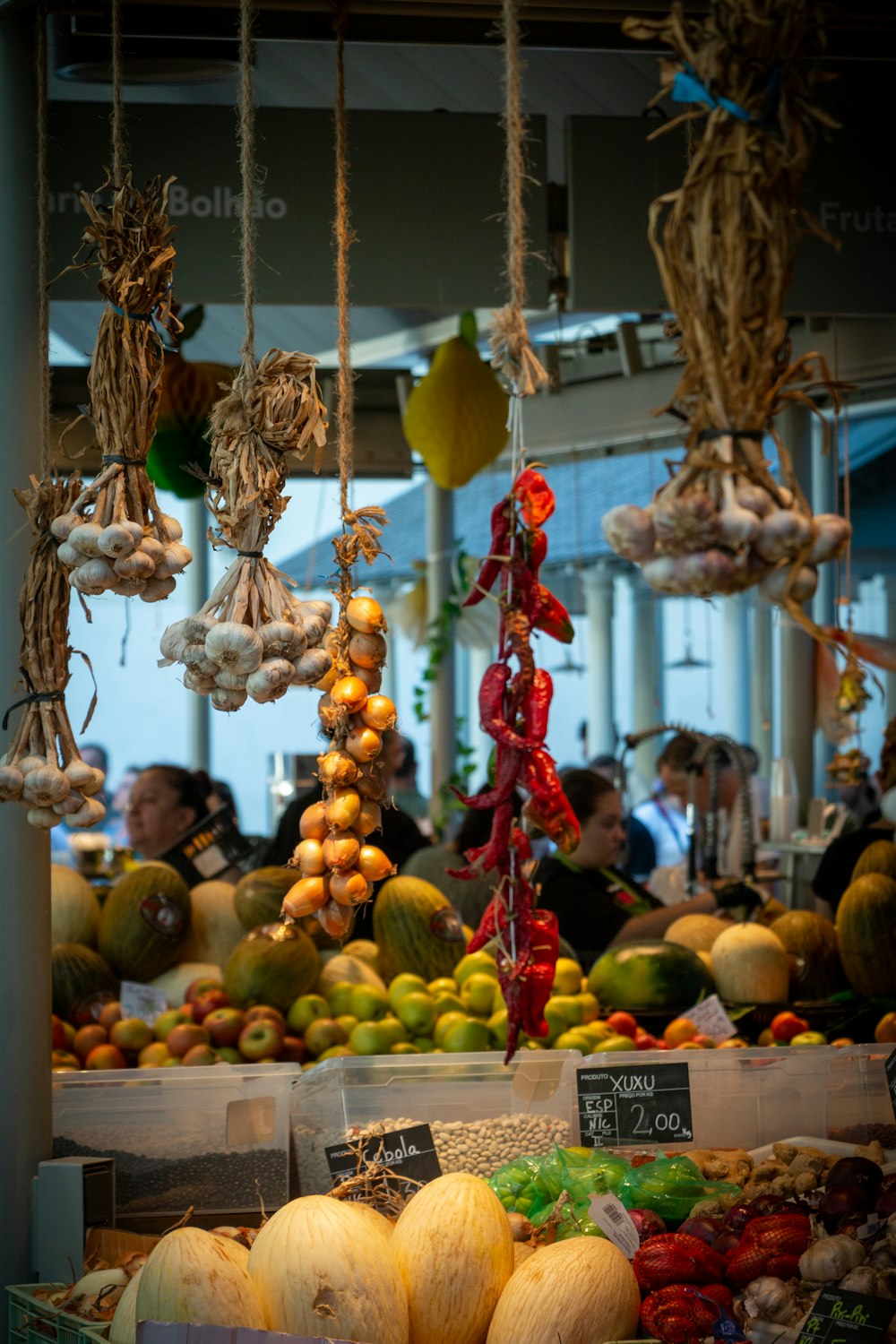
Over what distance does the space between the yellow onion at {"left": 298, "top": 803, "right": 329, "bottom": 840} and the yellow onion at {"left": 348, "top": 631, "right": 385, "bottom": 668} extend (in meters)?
0.24

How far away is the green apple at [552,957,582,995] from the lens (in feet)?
11.5

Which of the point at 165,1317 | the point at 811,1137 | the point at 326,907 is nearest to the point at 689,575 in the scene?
the point at 326,907

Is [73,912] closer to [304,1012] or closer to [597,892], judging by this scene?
[304,1012]

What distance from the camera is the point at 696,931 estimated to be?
3.98 m

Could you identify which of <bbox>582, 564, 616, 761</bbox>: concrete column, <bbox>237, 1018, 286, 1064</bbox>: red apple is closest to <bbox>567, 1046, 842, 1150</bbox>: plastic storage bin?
<bbox>237, 1018, 286, 1064</bbox>: red apple

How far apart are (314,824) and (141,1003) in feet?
4.99

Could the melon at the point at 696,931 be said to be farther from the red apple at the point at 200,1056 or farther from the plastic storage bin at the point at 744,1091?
the red apple at the point at 200,1056

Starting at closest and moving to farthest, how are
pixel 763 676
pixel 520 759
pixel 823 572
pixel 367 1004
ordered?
pixel 520 759, pixel 367 1004, pixel 823 572, pixel 763 676

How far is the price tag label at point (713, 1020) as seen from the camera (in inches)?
133

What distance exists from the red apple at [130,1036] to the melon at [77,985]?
19 centimetres

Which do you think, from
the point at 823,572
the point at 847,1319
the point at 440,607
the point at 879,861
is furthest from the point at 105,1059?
the point at 823,572

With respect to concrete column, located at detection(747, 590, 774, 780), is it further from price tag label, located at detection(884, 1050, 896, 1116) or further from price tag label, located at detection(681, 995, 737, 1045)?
price tag label, located at detection(884, 1050, 896, 1116)

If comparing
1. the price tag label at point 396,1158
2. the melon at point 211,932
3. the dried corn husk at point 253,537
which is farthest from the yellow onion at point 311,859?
the melon at point 211,932

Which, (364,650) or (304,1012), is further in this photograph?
(304,1012)
